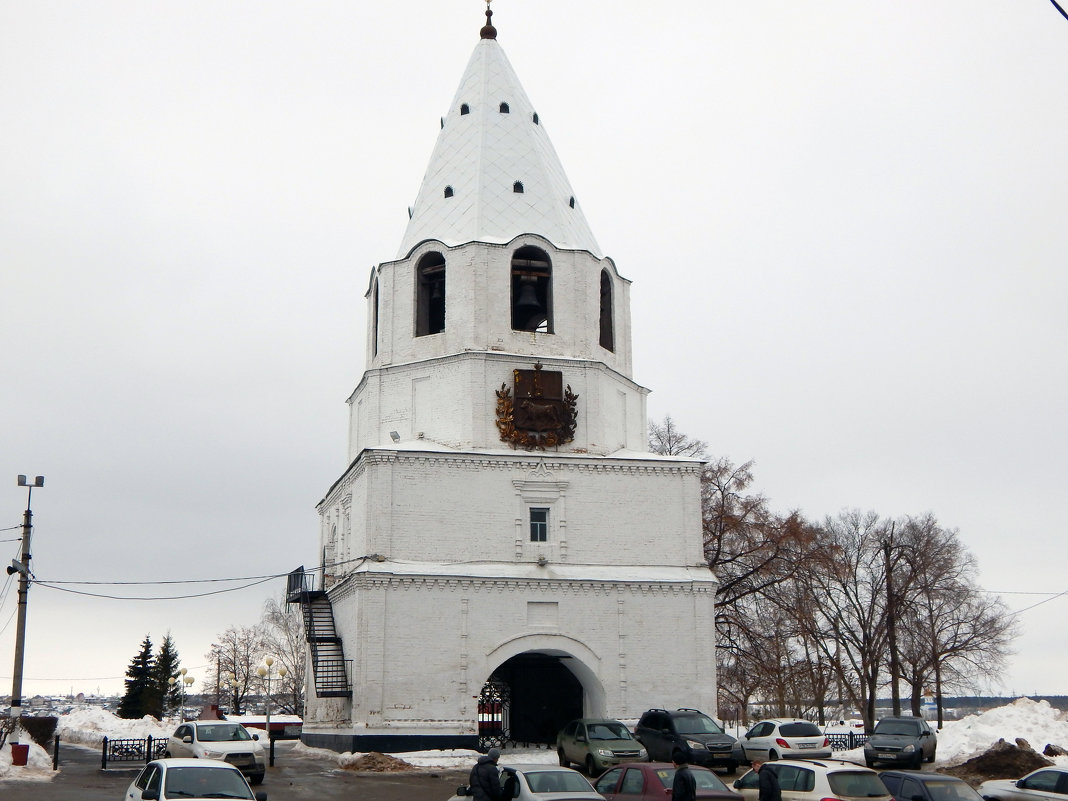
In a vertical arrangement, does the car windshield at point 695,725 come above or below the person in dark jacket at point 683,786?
below

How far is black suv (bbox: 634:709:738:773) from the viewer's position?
26.1 m

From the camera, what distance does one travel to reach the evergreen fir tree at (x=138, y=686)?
61.5 metres

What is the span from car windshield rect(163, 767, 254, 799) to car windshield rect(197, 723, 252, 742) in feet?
35.2

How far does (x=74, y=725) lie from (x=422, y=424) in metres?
23.4

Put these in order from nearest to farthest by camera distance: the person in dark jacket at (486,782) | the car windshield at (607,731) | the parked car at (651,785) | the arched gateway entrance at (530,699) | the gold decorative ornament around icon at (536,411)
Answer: the person in dark jacket at (486,782), the parked car at (651,785), the car windshield at (607,731), the gold decorative ornament around icon at (536,411), the arched gateway entrance at (530,699)

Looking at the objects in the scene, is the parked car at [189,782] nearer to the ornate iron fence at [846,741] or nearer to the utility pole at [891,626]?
the ornate iron fence at [846,741]

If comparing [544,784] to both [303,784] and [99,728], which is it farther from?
[99,728]

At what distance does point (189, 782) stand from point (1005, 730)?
2389cm

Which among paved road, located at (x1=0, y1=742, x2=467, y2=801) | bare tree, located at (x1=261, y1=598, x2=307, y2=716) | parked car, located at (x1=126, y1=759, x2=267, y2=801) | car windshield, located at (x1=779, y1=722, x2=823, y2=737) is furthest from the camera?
bare tree, located at (x1=261, y1=598, x2=307, y2=716)

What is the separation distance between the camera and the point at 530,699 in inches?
1325

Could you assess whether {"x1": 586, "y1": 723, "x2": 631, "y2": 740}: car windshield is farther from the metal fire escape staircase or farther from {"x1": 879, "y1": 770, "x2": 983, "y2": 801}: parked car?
{"x1": 879, "y1": 770, "x2": 983, "y2": 801}: parked car

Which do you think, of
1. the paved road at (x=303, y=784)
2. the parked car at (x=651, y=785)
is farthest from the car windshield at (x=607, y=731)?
the parked car at (x=651, y=785)

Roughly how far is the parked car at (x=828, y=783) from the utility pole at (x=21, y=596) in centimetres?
1986

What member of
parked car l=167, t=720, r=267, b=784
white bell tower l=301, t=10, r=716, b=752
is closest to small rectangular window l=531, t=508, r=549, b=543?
white bell tower l=301, t=10, r=716, b=752
